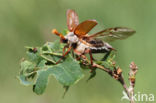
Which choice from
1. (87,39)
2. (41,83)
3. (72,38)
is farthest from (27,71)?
(87,39)

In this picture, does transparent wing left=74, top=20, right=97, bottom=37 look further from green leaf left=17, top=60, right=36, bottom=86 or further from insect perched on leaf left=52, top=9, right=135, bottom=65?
green leaf left=17, top=60, right=36, bottom=86

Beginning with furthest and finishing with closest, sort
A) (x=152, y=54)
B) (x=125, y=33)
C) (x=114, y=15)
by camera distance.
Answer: (x=114, y=15) < (x=152, y=54) < (x=125, y=33)

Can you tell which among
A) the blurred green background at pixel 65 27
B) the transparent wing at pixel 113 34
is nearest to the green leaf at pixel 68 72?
the transparent wing at pixel 113 34

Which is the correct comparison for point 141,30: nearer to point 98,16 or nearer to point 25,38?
point 98,16

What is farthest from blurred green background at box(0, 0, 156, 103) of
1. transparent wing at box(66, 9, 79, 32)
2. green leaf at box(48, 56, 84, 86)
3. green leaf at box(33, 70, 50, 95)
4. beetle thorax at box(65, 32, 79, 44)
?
green leaf at box(33, 70, 50, 95)

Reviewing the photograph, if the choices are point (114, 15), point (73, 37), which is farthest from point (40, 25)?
point (73, 37)
